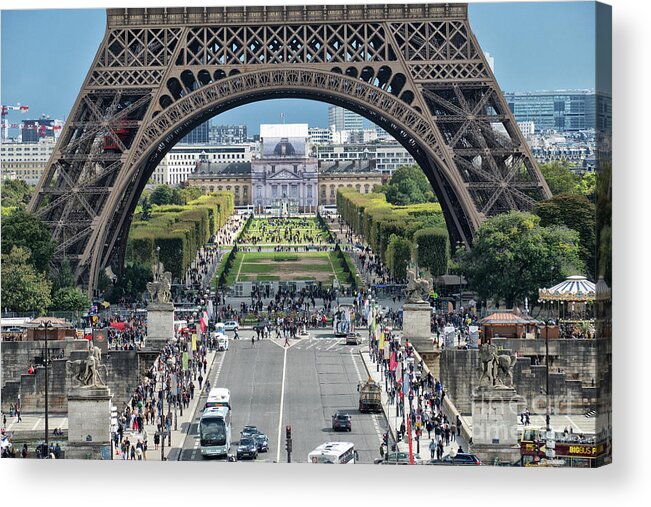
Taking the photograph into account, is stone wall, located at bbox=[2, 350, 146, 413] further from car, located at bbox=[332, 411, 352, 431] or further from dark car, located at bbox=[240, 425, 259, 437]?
car, located at bbox=[332, 411, 352, 431]

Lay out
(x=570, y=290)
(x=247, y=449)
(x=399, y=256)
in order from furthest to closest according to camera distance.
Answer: (x=399, y=256) < (x=570, y=290) < (x=247, y=449)

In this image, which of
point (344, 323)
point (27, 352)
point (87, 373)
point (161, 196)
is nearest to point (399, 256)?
point (344, 323)

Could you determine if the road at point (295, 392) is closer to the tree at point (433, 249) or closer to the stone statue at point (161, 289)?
the stone statue at point (161, 289)

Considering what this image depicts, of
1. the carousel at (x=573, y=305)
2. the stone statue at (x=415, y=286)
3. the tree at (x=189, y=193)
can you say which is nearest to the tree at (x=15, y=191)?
the stone statue at (x=415, y=286)

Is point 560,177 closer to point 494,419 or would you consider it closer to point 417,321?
point 417,321

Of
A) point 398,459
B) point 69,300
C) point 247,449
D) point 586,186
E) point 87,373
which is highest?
point 586,186

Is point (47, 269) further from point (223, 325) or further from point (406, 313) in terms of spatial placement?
point (406, 313)
